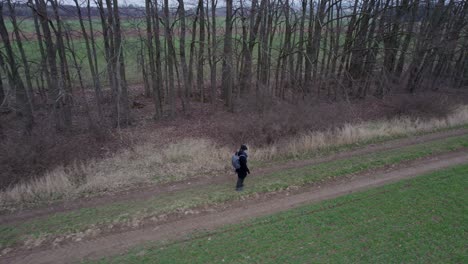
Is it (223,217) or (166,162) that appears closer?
(223,217)

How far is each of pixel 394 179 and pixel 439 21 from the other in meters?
18.9

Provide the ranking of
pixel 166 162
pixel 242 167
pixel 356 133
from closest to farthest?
pixel 242 167, pixel 166 162, pixel 356 133

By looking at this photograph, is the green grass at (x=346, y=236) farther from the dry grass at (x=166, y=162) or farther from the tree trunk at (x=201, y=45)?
the tree trunk at (x=201, y=45)

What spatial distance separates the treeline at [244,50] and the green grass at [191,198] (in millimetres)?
5934

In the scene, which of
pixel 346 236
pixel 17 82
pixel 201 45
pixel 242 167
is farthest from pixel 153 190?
pixel 201 45

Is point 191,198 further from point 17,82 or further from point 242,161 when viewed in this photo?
point 17,82

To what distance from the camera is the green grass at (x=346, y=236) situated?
670cm

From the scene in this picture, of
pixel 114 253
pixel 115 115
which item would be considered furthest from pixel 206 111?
pixel 114 253

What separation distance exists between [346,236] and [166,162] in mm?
8273

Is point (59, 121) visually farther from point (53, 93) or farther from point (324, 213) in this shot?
point (324, 213)

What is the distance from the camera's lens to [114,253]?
7109mm

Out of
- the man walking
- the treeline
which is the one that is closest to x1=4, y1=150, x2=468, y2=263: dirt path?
the man walking

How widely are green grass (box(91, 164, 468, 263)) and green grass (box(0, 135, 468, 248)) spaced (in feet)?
5.20

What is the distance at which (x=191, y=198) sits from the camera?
9453 millimetres
